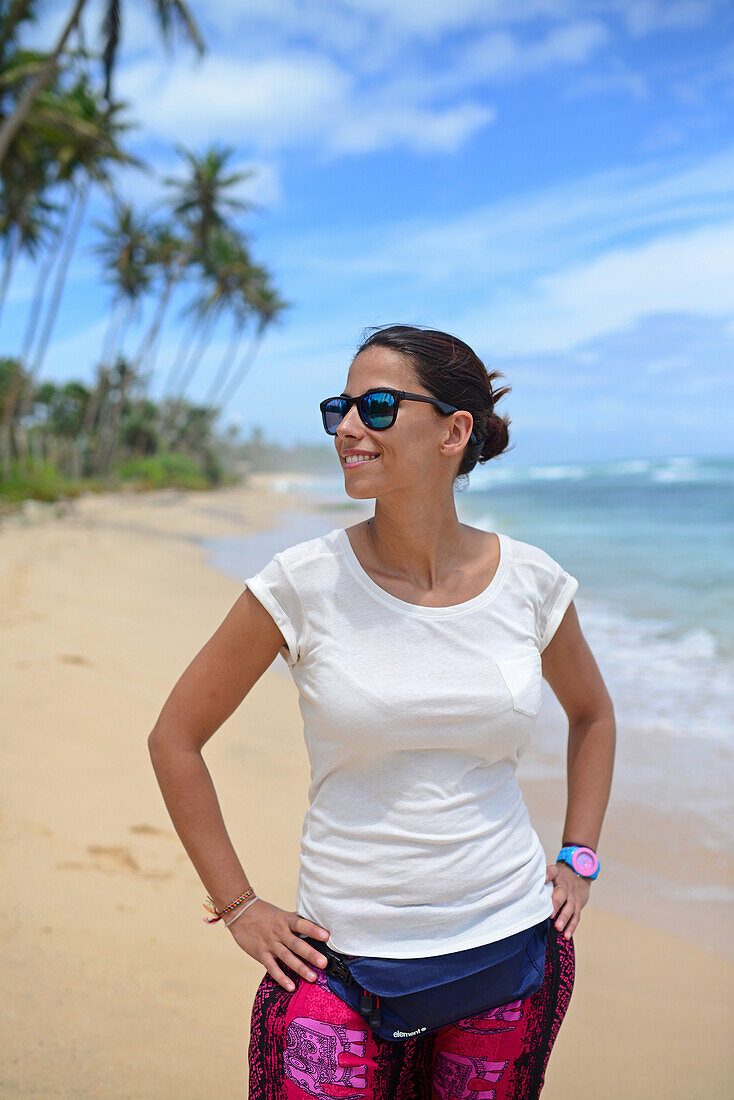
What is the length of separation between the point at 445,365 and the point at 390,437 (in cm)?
17

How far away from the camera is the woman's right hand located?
1435 mm

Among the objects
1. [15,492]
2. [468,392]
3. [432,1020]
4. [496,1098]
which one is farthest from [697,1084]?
[15,492]

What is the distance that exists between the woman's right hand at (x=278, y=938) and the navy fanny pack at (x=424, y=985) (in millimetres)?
27

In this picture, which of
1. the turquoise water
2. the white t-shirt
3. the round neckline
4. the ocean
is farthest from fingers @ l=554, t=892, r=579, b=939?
the turquoise water

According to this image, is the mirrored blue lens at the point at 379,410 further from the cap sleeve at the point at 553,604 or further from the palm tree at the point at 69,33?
the palm tree at the point at 69,33

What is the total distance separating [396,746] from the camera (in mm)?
1419

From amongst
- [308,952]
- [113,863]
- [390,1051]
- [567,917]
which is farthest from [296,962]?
[113,863]

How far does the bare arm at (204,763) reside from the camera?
Answer: 1475mm

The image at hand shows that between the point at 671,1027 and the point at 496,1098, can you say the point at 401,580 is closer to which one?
the point at 496,1098

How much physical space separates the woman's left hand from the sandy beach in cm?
119

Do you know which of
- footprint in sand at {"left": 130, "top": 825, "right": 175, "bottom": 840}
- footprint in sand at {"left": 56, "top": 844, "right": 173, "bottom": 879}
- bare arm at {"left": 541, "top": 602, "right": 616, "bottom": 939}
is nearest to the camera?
bare arm at {"left": 541, "top": 602, "right": 616, "bottom": 939}

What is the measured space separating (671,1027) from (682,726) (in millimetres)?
3164

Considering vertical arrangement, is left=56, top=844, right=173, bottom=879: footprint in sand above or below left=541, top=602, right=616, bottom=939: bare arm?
below

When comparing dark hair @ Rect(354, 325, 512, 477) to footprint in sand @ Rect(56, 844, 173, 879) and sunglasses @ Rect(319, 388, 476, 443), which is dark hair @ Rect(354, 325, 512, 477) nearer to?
sunglasses @ Rect(319, 388, 476, 443)
